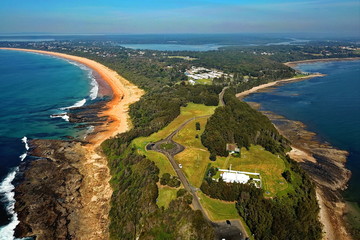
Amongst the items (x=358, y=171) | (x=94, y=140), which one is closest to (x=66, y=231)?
(x=94, y=140)

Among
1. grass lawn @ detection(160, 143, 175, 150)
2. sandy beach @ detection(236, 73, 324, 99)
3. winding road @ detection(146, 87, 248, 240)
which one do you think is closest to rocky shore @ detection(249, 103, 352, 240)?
winding road @ detection(146, 87, 248, 240)

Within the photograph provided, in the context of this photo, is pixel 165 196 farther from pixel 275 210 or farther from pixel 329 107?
pixel 329 107

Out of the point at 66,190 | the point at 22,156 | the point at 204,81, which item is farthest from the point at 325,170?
the point at 204,81

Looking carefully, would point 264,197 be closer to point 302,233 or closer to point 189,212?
point 302,233

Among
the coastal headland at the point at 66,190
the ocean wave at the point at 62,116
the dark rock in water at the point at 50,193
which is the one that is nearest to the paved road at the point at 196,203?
the coastal headland at the point at 66,190

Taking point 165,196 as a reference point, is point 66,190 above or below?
below

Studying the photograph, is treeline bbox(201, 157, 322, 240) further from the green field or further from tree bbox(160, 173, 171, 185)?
the green field
